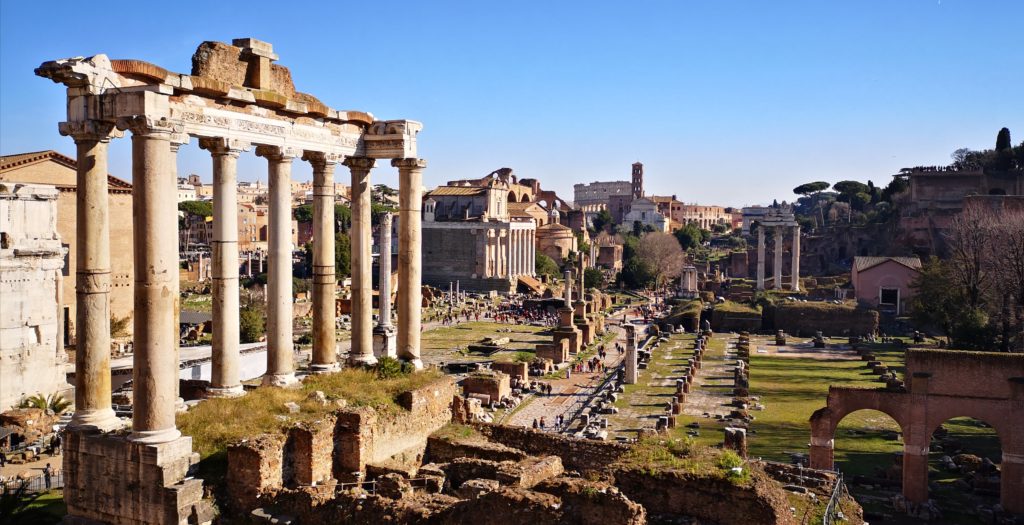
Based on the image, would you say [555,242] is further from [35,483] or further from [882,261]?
[35,483]

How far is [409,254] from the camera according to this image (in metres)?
14.7

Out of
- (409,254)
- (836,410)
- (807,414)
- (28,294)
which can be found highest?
(409,254)

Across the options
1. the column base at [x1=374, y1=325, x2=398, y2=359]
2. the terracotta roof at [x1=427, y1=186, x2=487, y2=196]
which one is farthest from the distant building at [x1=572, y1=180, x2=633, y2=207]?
the column base at [x1=374, y1=325, x2=398, y2=359]

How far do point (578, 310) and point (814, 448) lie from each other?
29.9 meters

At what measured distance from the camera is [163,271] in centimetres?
1014

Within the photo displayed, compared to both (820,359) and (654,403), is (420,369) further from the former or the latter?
(820,359)

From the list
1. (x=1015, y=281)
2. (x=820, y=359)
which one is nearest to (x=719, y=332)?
(x=820, y=359)

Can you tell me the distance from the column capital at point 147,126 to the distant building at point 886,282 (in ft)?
177

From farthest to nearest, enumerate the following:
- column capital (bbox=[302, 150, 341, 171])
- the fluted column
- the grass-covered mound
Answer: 1. the fluted column
2. column capital (bbox=[302, 150, 341, 171])
3. the grass-covered mound

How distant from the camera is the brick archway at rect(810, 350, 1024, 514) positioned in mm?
17750

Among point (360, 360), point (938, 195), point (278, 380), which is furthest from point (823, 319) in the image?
point (278, 380)

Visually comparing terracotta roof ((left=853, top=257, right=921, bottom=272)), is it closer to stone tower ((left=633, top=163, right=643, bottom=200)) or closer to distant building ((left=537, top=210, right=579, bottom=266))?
distant building ((left=537, top=210, right=579, bottom=266))

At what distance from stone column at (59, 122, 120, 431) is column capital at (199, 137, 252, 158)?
1370 mm

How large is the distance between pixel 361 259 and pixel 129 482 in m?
5.81
